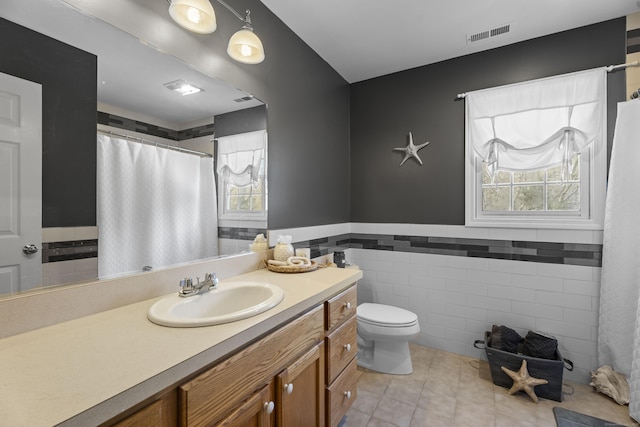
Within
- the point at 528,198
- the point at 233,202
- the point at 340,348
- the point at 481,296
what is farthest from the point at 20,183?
the point at 528,198

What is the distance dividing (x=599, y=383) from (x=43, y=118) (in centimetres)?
326

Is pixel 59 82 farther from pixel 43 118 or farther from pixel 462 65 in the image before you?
pixel 462 65

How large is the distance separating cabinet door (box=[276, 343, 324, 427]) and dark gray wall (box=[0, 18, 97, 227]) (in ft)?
3.13

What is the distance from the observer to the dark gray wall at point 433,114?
2141mm

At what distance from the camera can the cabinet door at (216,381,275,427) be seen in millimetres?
916

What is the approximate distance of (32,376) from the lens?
2.20 feet

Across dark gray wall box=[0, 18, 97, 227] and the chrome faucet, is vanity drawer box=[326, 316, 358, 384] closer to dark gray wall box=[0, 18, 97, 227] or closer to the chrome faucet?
the chrome faucet

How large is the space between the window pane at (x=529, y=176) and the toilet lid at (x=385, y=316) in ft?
4.53

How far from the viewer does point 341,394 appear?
1.60 metres

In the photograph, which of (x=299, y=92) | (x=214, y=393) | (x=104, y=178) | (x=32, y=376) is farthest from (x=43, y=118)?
(x=299, y=92)

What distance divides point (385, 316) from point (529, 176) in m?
1.59

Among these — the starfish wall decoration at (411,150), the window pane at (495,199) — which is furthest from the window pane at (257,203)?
the window pane at (495,199)

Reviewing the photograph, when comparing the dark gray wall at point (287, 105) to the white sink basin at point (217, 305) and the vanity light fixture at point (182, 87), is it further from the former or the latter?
the white sink basin at point (217, 305)

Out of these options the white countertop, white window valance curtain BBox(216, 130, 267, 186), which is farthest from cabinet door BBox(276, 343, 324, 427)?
white window valance curtain BBox(216, 130, 267, 186)
